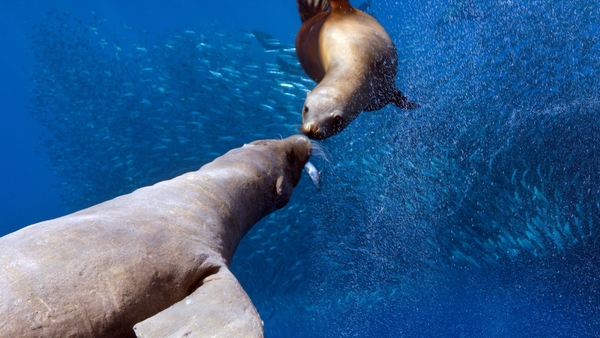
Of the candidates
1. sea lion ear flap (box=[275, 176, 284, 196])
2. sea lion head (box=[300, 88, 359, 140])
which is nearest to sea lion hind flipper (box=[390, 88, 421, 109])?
sea lion head (box=[300, 88, 359, 140])

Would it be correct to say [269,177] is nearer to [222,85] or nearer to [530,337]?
[222,85]

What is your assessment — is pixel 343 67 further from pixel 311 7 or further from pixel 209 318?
pixel 209 318

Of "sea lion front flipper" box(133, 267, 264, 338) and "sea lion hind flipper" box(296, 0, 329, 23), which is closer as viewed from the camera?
"sea lion front flipper" box(133, 267, 264, 338)

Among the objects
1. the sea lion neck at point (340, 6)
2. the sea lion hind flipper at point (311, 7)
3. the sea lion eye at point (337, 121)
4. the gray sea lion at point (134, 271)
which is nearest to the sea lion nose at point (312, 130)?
the sea lion eye at point (337, 121)

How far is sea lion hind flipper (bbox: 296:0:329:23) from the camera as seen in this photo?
4.82 m

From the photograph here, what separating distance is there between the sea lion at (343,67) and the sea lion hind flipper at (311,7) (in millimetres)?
224

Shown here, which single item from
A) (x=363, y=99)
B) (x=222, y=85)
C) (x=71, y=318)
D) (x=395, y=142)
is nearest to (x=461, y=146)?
(x=395, y=142)

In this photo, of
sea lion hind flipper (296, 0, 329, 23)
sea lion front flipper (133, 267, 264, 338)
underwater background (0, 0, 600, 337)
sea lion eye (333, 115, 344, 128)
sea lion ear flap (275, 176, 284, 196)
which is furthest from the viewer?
underwater background (0, 0, 600, 337)

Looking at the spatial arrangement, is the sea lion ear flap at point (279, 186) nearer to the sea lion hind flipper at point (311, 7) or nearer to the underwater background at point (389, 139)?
the sea lion hind flipper at point (311, 7)

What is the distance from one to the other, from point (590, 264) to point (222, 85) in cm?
1321

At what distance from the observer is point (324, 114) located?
330cm

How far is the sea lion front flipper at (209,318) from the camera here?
5.63ft

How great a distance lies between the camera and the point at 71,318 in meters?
1.78

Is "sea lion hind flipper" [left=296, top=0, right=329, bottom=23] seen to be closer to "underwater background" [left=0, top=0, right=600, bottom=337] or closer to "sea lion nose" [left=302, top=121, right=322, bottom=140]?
"sea lion nose" [left=302, top=121, right=322, bottom=140]
